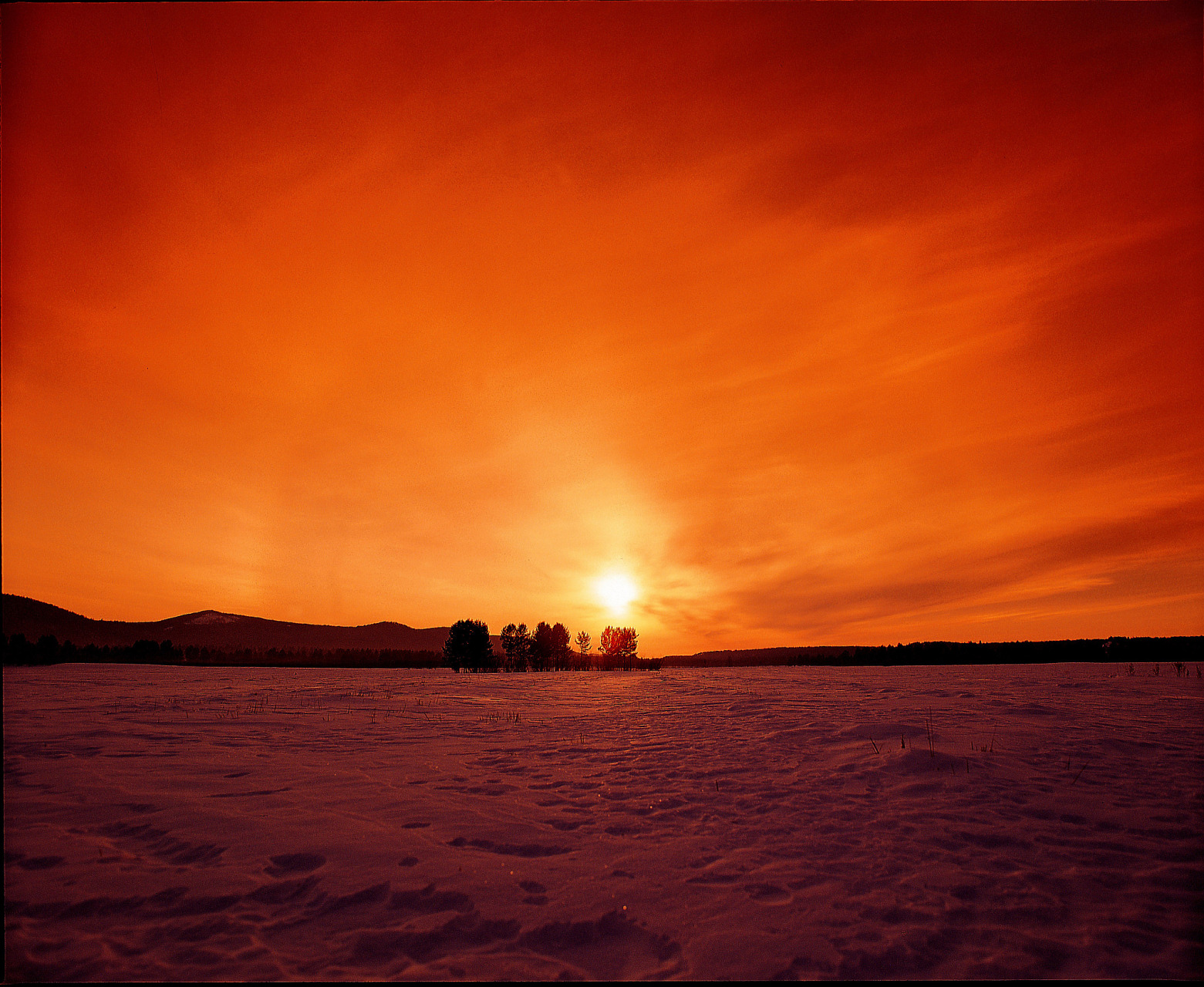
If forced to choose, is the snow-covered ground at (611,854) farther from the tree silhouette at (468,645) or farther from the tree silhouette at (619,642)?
the tree silhouette at (619,642)

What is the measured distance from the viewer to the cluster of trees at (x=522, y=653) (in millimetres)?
75250

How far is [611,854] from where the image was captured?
5.70 metres

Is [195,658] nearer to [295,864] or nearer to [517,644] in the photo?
[517,644]

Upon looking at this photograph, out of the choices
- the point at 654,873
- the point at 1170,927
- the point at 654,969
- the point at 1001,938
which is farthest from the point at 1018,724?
the point at 654,969

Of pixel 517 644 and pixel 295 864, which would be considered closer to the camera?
pixel 295 864

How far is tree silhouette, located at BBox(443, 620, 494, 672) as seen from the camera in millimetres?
74938

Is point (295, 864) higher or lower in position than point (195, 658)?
higher

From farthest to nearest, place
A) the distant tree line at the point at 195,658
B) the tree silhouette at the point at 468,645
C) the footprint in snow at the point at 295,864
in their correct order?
the tree silhouette at the point at 468,645
the distant tree line at the point at 195,658
the footprint in snow at the point at 295,864

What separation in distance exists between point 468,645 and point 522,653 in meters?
16.3

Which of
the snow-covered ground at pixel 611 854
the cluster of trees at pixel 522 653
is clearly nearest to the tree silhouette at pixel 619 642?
the cluster of trees at pixel 522 653

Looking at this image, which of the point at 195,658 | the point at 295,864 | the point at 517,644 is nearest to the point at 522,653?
the point at 517,644

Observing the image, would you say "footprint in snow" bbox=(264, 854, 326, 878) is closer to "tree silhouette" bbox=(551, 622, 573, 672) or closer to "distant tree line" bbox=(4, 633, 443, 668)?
"distant tree line" bbox=(4, 633, 443, 668)

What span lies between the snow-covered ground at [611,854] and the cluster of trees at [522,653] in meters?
65.2

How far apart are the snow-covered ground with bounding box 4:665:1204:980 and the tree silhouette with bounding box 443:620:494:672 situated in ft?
216
